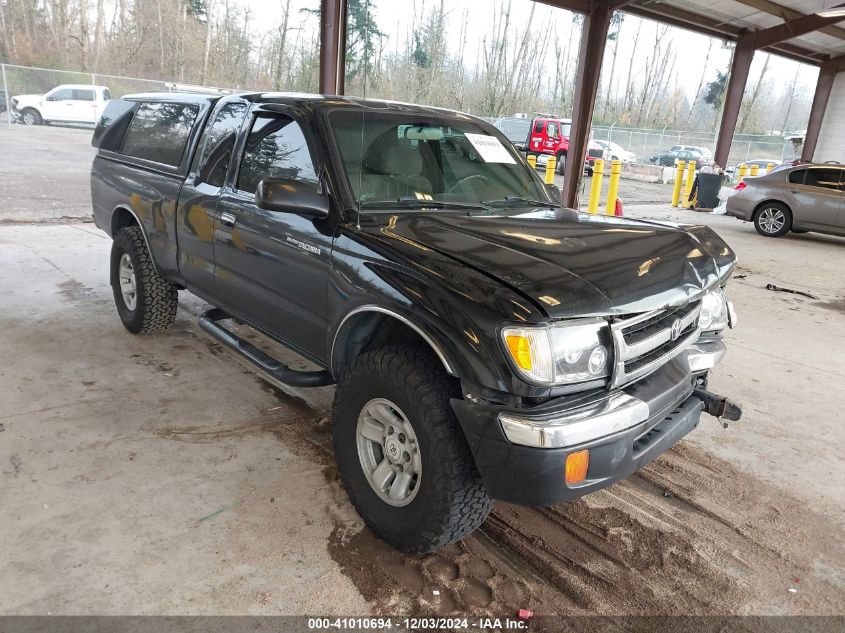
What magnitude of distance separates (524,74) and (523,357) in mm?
26830

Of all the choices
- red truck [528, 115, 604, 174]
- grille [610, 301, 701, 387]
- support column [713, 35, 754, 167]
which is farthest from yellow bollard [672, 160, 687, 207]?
grille [610, 301, 701, 387]

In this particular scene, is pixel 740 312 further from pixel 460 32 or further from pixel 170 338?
pixel 460 32

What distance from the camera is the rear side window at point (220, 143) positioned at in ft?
11.8

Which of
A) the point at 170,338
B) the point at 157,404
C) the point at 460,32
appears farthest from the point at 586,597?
the point at 460,32

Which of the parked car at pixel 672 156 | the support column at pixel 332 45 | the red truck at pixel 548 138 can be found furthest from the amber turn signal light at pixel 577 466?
the parked car at pixel 672 156

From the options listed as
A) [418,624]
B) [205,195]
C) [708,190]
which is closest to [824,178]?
[708,190]

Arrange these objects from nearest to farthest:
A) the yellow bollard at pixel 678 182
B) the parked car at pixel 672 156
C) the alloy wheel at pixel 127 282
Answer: the alloy wheel at pixel 127 282
the yellow bollard at pixel 678 182
the parked car at pixel 672 156

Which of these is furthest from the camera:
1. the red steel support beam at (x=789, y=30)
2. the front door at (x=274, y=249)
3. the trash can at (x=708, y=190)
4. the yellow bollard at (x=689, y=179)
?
the yellow bollard at (x=689, y=179)

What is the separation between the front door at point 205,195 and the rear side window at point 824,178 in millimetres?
11728

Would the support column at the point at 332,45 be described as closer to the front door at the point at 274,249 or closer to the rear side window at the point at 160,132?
the rear side window at the point at 160,132

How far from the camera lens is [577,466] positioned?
2041mm

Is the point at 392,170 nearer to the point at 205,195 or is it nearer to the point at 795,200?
the point at 205,195

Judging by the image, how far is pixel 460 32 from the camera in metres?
18.1

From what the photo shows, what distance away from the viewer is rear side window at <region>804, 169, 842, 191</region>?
1134cm
